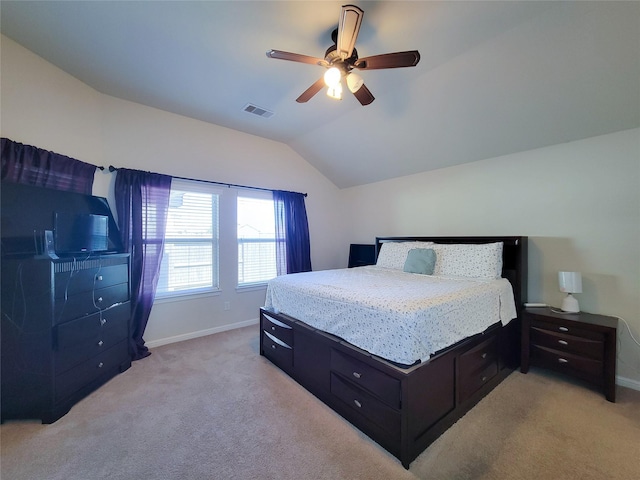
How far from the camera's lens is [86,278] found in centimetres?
211

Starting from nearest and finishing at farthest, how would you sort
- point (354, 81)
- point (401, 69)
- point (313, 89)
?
point (354, 81)
point (313, 89)
point (401, 69)

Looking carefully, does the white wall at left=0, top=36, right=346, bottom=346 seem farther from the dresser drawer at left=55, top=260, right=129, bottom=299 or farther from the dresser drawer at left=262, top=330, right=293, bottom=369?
the dresser drawer at left=262, top=330, right=293, bottom=369

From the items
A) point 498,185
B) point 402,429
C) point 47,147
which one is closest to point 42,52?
point 47,147

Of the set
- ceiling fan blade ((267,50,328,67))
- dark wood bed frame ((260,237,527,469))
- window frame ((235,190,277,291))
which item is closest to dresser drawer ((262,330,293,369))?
→ dark wood bed frame ((260,237,527,469))

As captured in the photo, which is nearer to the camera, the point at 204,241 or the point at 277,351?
the point at 277,351

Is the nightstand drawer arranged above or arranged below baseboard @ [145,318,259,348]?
above

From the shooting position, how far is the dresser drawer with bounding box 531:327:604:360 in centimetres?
212

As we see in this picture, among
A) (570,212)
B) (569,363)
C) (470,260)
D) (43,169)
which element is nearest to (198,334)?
(43,169)

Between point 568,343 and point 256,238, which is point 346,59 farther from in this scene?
point 568,343

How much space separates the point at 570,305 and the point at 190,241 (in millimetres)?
4233

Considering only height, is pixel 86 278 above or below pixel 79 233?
below

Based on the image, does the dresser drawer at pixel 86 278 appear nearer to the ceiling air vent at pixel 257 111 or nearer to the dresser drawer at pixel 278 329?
the dresser drawer at pixel 278 329

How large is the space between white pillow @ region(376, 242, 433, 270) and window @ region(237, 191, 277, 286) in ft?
5.64

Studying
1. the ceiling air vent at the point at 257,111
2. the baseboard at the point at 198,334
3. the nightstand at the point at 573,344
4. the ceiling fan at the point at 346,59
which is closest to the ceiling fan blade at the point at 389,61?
the ceiling fan at the point at 346,59
